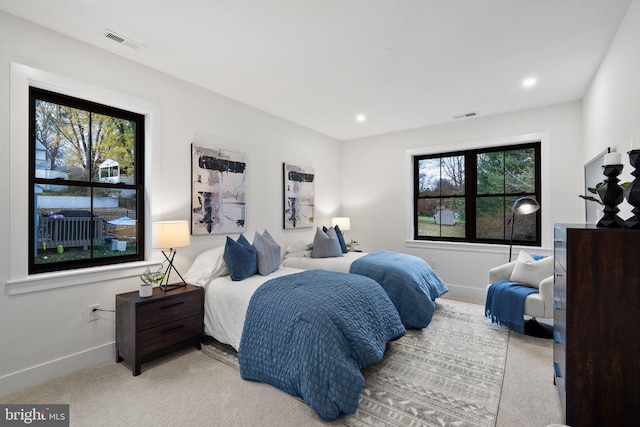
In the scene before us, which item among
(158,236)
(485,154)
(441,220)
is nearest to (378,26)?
(158,236)

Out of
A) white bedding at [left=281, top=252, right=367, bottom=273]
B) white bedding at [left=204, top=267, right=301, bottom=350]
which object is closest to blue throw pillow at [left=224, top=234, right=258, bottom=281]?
white bedding at [left=204, top=267, right=301, bottom=350]

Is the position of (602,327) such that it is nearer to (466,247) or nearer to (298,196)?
(466,247)

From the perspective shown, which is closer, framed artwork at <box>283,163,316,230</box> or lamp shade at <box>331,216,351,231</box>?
framed artwork at <box>283,163,316,230</box>

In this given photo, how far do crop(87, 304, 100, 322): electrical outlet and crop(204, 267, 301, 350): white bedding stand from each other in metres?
0.88

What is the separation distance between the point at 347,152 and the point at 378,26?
359cm

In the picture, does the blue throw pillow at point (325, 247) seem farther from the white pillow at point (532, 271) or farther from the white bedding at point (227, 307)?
the white pillow at point (532, 271)

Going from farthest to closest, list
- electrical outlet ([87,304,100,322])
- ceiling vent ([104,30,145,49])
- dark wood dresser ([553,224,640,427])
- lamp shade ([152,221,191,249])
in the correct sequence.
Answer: lamp shade ([152,221,191,249])
electrical outlet ([87,304,100,322])
ceiling vent ([104,30,145,49])
dark wood dresser ([553,224,640,427])

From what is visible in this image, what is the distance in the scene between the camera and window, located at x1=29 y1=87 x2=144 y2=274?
248cm

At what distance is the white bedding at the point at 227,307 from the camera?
2.69 meters

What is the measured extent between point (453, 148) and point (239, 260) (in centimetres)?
367

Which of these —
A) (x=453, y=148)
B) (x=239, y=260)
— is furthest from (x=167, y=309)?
(x=453, y=148)

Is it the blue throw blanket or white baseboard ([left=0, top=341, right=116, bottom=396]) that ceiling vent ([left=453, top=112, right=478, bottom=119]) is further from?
white baseboard ([left=0, top=341, right=116, bottom=396])

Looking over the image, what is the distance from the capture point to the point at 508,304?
10.6 ft

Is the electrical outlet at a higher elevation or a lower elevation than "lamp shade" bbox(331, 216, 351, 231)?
lower
